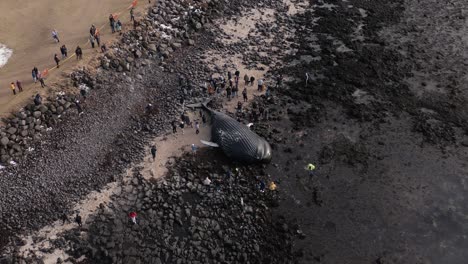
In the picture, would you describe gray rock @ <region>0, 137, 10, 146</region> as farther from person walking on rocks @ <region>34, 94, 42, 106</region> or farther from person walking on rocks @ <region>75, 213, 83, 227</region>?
person walking on rocks @ <region>75, 213, 83, 227</region>

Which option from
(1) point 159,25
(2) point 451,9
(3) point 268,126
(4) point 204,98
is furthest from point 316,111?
(2) point 451,9

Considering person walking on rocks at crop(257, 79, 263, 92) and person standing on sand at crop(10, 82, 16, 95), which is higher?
person standing on sand at crop(10, 82, 16, 95)

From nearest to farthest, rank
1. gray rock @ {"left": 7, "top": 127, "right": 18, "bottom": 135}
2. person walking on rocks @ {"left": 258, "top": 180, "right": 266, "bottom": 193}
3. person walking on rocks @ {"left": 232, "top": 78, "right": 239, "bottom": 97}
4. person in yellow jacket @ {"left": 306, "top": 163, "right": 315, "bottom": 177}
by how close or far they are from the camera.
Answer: person walking on rocks @ {"left": 258, "top": 180, "right": 266, "bottom": 193}, person in yellow jacket @ {"left": 306, "top": 163, "right": 315, "bottom": 177}, gray rock @ {"left": 7, "top": 127, "right": 18, "bottom": 135}, person walking on rocks @ {"left": 232, "top": 78, "right": 239, "bottom": 97}

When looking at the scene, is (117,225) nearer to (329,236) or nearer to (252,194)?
(252,194)

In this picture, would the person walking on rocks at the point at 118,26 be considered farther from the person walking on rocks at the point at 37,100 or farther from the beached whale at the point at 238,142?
the beached whale at the point at 238,142

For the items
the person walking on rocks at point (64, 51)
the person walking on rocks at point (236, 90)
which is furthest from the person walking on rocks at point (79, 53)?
the person walking on rocks at point (236, 90)

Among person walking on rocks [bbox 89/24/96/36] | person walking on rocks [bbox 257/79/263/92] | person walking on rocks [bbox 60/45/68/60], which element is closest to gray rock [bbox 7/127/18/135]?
person walking on rocks [bbox 60/45/68/60]
